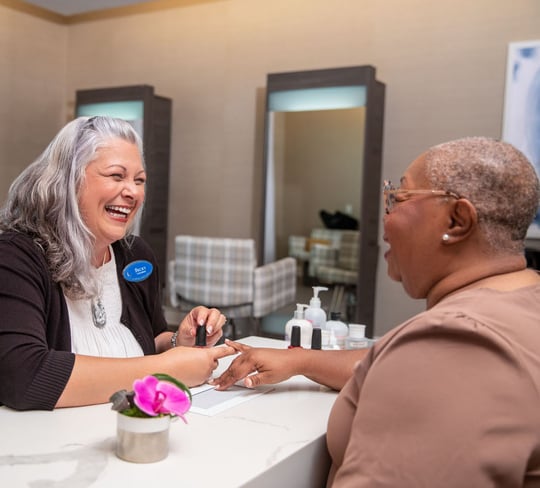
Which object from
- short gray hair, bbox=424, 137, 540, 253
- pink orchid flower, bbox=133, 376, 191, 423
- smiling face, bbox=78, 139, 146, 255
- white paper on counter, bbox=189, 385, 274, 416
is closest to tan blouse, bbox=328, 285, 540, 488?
short gray hair, bbox=424, 137, 540, 253

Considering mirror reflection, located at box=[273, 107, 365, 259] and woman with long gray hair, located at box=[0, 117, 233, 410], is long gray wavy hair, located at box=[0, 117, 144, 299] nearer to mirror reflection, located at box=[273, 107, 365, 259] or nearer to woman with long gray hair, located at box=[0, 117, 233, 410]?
woman with long gray hair, located at box=[0, 117, 233, 410]

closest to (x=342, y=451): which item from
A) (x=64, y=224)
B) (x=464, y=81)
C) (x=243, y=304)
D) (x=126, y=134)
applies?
(x=64, y=224)

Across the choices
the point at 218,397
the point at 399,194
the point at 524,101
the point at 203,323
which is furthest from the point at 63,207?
the point at 524,101

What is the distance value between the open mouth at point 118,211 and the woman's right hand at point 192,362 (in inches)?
18.1

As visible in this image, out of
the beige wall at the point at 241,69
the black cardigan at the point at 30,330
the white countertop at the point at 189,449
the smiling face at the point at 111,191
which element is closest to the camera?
the white countertop at the point at 189,449

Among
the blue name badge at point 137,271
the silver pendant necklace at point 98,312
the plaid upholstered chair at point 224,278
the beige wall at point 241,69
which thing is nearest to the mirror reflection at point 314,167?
the beige wall at point 241,69

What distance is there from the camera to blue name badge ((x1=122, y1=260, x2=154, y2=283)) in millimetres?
1801

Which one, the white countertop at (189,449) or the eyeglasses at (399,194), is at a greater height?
the eyeglasses at (399,194)

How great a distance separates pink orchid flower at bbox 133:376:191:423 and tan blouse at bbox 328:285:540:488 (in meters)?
0.28

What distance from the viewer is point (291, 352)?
1489 mm

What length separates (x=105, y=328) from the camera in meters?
1.67

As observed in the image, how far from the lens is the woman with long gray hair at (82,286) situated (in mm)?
1271

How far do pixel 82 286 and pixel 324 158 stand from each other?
3325 millimetres

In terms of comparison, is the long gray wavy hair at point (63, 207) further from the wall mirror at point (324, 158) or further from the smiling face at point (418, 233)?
the wall mirror at point (324, 158)
